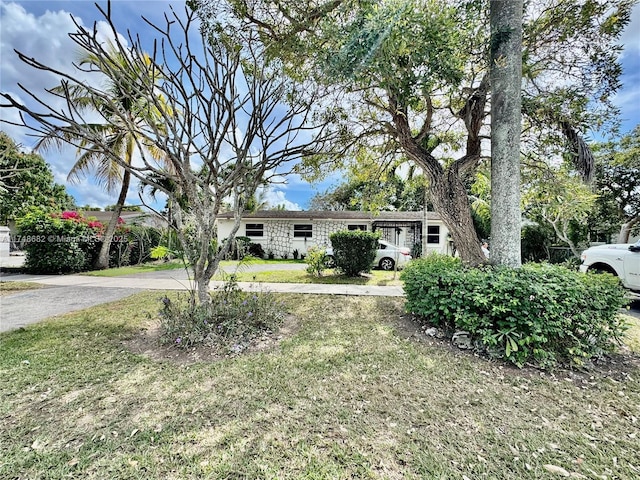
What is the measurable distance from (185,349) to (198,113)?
3.62 meters

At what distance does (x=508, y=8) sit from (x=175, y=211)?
589 cm

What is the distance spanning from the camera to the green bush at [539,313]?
134 inches

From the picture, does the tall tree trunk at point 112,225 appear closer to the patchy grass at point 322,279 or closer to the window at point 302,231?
the patchy grass at point 322,279

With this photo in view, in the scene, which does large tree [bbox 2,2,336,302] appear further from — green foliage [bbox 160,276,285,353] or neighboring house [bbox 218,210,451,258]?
neighboring house [bbox 218,210,451,258]

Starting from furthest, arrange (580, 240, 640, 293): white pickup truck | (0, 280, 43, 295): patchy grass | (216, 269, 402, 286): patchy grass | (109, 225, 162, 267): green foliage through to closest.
Result: (109, 225, 162, 267): green foliage → (216, 269, 402, 286): patchy grass → (0, 280, 43, 295): patchy grass → (580, 240, 640, 293): white pickup truck

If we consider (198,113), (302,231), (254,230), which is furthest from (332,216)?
(198,113)

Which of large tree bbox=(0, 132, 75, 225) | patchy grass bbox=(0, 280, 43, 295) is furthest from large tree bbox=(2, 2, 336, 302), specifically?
large tree bbox=(0, 132, 75, 225)

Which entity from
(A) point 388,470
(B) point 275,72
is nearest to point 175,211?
(B) point 275,72

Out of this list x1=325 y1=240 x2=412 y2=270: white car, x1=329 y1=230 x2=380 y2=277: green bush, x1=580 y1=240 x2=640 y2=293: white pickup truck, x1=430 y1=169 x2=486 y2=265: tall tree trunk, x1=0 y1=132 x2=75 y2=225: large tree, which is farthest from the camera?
x1=0 y1=132 x2=75 y2=225: large tree

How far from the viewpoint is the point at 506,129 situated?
433 centimetres

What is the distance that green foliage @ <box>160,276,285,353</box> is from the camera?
3.98m

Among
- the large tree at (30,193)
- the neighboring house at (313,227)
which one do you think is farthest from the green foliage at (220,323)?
the large tree at (30,193)

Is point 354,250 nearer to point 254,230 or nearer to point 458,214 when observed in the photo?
point 458,214

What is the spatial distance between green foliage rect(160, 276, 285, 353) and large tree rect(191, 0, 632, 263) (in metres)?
3.69
